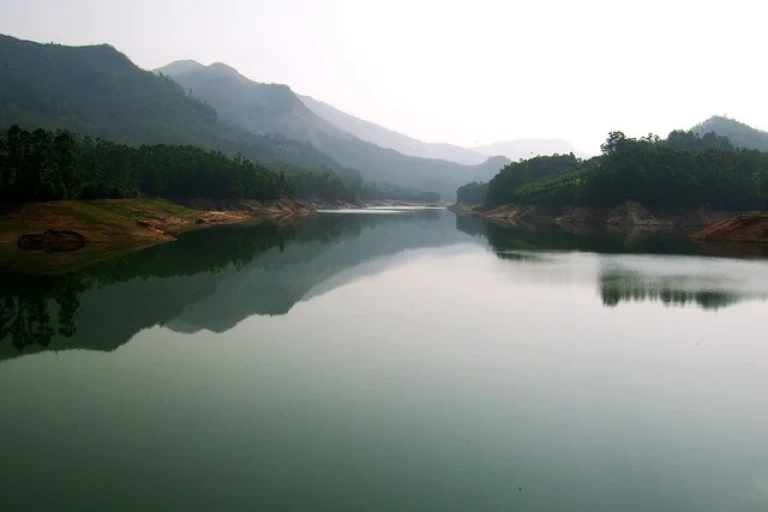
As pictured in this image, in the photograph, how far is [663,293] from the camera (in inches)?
1592

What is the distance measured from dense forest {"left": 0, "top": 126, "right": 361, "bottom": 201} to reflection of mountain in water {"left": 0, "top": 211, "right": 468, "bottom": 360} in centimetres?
1916

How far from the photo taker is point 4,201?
70375 millimetres

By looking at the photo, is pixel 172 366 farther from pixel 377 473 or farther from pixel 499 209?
pixel 499 209

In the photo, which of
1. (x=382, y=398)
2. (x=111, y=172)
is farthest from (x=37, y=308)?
(x=111, y=172)

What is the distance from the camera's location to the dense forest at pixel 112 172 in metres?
71.7

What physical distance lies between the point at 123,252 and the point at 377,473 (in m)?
56.4

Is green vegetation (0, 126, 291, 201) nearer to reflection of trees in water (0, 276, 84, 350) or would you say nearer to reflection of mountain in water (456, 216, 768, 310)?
reflection of trees in water (0, 276, 84, 350)

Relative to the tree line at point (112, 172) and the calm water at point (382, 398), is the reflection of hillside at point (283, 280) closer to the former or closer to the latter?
the calm water at point (382, 398)

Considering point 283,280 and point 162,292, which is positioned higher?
point 283,280

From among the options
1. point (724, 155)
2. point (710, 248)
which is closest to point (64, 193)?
point (710, 248)

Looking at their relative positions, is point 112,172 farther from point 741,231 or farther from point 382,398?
point 382,398

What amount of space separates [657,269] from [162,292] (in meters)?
42.9

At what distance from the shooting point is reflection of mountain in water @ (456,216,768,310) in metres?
39.3

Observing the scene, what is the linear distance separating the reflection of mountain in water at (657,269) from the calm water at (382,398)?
69 centimetres
